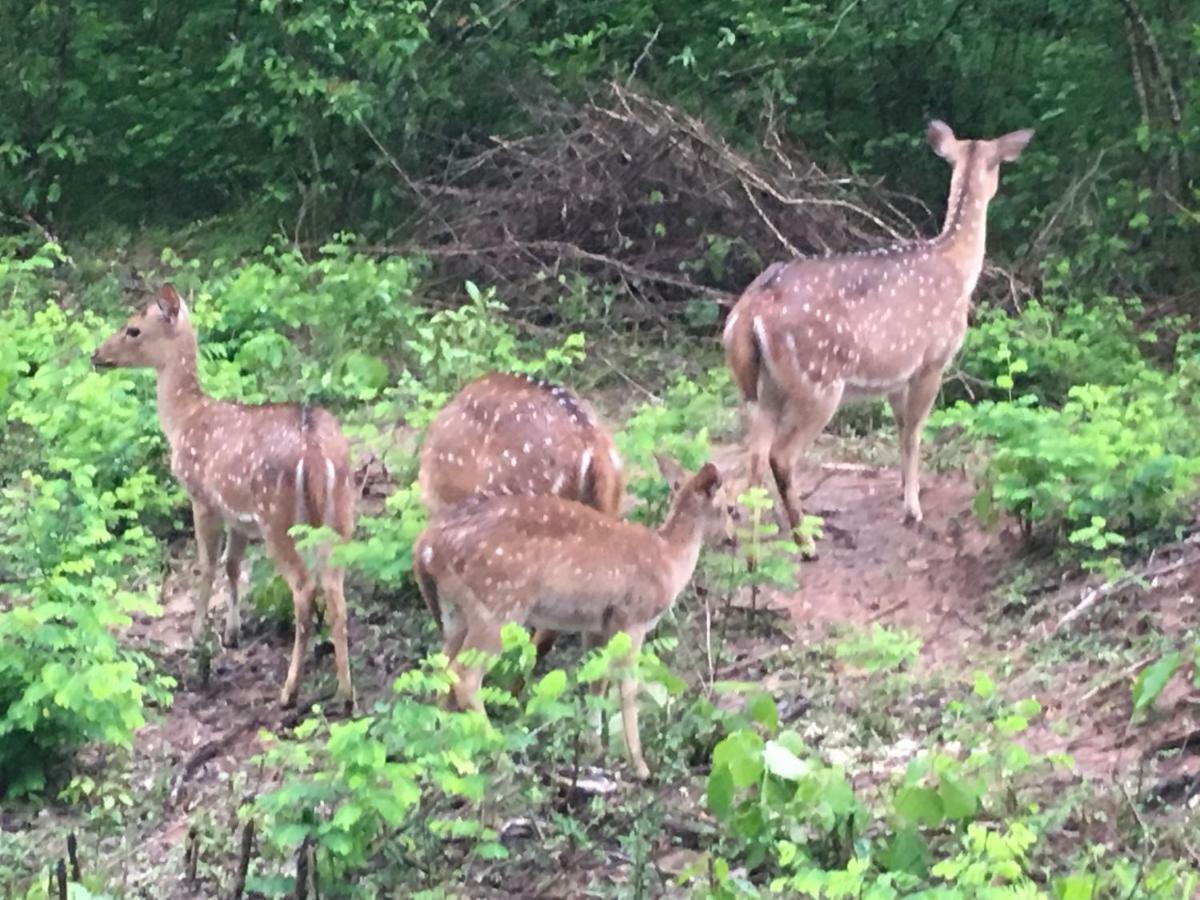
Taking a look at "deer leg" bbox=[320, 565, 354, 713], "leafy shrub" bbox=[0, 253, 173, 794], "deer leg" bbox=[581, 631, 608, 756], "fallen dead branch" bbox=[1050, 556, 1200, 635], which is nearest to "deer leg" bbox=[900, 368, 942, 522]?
"fallen dead branch" bbox=[1050, 556, 1200, 635]

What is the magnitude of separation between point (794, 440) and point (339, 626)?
8.19 ft

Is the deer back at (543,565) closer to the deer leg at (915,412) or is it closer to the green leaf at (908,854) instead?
the green leaf at (908,854)

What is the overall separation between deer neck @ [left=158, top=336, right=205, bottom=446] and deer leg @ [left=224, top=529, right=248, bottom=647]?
0.53 metres

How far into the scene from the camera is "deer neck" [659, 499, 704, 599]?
6.07 m

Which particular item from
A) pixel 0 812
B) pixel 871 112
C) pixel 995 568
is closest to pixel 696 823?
pixel 0 812

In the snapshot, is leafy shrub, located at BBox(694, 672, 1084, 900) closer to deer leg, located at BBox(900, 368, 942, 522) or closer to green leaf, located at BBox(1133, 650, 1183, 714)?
green leaf, located at BBox(1133, 650, 1183, 714)

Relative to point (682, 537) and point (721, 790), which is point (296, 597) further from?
point (721, 790)

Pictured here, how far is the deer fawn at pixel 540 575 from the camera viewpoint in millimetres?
5688

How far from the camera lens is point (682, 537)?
240 inches

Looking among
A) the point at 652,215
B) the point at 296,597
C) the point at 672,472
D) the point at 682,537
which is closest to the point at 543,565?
the point at 682,537

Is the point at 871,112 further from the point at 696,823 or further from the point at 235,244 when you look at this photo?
the point at 696,823

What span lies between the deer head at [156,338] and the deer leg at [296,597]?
5.53 ft

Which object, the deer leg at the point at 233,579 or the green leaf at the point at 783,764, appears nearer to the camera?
the green leaf at the point at 783,764

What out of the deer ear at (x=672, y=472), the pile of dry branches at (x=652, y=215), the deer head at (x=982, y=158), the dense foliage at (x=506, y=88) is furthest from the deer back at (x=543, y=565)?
the dense foliage at (x=506, y=88)
